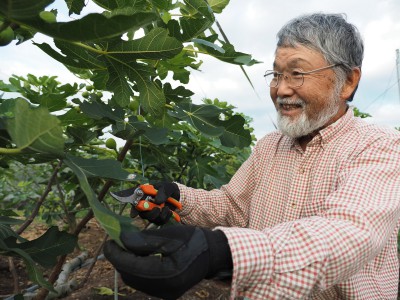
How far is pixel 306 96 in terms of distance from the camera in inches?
62.3

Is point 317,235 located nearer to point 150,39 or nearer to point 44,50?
point 150,39

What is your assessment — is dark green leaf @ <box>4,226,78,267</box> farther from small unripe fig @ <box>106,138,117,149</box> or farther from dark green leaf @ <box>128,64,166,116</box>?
small unripe fig @ <box>106,138,117,149</box>

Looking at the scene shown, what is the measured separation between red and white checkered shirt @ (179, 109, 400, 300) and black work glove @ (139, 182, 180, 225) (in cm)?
8

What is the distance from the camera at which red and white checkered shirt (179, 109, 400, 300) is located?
894mm

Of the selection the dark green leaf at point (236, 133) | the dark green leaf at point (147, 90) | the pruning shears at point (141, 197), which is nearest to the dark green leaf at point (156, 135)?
the dark green leaf at point (147, 90)

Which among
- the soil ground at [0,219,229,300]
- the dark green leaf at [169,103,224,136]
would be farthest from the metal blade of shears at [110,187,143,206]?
the soil ground at [0,219,229,300]

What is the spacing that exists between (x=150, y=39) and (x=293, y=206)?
0.86 m

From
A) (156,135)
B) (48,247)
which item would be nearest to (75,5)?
(156,135)

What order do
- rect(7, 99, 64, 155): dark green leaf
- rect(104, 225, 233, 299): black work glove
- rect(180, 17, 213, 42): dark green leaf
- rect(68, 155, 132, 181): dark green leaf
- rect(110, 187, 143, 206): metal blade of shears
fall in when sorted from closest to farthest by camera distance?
1. rect(7, 99, 64, 155): dark green leaf
2. rect(104, 225, 233, 299): black work glove
3. rect(68, 155, 132, 181): dark green leaf
4. rect(180, 17, 213, 42): dark green leaf
5. rect(110, 187, 143, 206): metal blade of shears

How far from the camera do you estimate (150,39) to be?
1.03 meters

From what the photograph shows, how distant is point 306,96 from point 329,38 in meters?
0.23

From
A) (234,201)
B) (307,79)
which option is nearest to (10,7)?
(307,79)

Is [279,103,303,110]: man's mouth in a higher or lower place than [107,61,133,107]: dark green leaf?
higher

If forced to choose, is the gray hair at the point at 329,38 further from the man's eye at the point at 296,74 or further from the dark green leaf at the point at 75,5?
the dark green leaf at the point at 75,5
